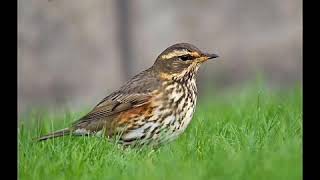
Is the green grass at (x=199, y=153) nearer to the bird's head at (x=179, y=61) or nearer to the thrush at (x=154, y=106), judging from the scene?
the thrush at (x=154, y=106)

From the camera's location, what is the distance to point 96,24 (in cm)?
1329

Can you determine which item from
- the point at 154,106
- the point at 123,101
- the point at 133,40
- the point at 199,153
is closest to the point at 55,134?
the point at 123,101

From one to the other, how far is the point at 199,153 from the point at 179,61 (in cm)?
138

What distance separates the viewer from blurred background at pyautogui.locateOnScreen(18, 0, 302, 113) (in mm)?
13320

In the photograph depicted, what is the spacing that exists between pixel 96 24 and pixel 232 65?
2.19 meters

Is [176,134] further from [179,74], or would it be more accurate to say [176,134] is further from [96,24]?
[96,24]

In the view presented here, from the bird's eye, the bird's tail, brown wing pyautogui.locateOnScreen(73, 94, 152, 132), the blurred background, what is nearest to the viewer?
the bird's tail

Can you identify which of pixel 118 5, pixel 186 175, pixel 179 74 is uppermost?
pixel 118 5

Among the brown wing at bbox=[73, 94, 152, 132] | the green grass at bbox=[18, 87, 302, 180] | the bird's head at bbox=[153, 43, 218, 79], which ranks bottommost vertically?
the green grass at bbox=[18, 87, 302, 180]

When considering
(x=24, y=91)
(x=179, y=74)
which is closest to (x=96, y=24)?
(x=24, y=91)

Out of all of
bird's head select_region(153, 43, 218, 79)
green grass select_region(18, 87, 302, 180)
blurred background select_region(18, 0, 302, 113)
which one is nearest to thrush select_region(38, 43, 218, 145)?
bird's head select_region(153, 43, 218, 79)

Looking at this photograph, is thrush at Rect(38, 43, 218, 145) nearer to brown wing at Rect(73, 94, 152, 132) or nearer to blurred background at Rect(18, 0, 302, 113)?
brown wing at Rect(73, 94, 152, 132)

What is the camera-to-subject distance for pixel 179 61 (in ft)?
28.0
